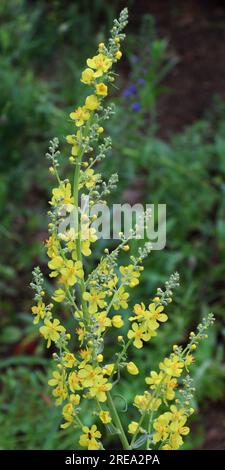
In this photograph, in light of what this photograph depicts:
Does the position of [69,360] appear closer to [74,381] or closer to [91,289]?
[74,381]

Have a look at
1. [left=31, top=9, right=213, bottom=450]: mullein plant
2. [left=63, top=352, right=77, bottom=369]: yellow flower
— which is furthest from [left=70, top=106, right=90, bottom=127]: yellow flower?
[left=63, top=352, right=77, bottom=369]: yellow flower

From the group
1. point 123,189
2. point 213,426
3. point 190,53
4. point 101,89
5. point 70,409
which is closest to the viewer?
point 101,89

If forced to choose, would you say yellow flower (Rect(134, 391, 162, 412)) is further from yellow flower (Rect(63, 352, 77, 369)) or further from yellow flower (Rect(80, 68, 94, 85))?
yellow flower (Rect(80, 68, 94, 85))

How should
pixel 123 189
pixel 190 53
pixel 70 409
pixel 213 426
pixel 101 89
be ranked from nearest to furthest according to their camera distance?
pixel 101 89
pixel 70 409
pixel 213 426
pixel 123 189
pixel 190 53

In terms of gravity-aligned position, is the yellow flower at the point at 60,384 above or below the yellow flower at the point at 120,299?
below

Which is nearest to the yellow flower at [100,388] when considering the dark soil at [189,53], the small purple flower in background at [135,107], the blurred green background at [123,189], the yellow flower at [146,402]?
the yellow flower at [146,402]

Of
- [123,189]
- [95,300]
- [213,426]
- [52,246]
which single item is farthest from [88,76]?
[123,189]

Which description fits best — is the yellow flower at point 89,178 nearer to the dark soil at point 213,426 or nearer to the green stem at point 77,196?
the green stem at point 77,196
